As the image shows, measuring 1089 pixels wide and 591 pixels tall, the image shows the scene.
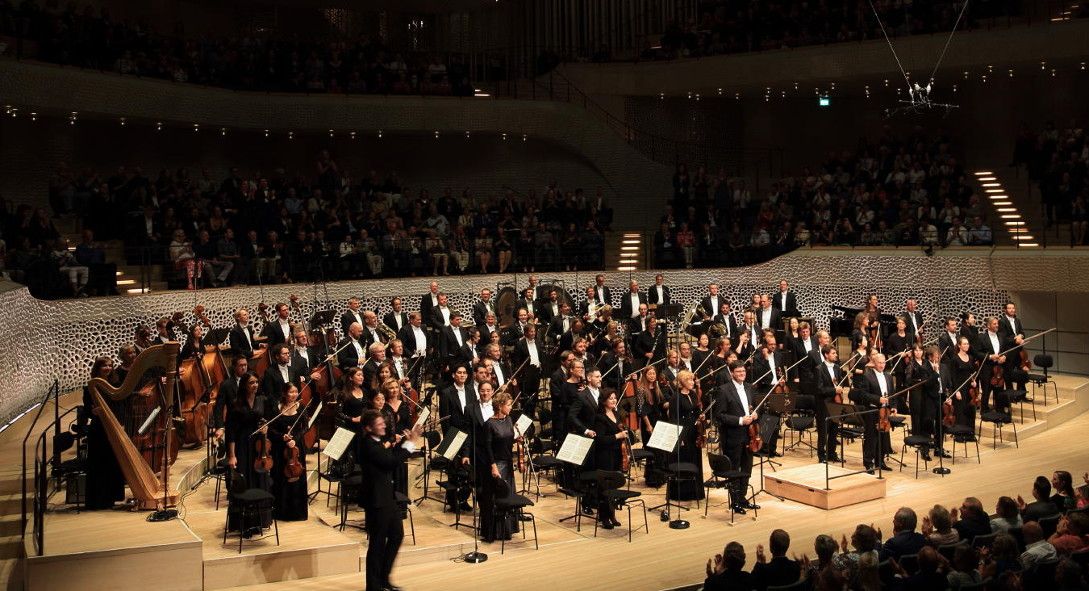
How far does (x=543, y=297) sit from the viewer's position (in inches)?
709

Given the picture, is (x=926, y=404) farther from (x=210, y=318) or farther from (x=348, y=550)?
(x=210, y=318)

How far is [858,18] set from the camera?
2386 cm

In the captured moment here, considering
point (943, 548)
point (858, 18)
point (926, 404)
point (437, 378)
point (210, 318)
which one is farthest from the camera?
point (858, 18)

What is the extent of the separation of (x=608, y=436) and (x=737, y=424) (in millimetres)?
1423

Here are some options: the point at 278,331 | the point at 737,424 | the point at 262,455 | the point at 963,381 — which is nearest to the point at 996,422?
the point at 963,381

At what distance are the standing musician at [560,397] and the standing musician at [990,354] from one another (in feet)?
18.9

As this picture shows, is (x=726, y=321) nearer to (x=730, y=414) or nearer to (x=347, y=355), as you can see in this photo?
(x=730, y=414)

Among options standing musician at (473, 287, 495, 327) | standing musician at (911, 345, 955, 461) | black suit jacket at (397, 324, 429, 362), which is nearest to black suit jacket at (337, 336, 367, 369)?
black suit jacket at (397, 324, 429, 362)

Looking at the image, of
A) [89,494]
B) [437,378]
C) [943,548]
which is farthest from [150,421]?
[943,548]

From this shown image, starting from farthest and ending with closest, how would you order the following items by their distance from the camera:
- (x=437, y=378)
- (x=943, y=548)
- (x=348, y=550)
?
(x=437, y=378) < (x=348, y=550) < (x=943, y=548)

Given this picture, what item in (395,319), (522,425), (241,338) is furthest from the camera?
(395,319)

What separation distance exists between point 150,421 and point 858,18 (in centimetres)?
1824

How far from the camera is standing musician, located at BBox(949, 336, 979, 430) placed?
46.8 ft

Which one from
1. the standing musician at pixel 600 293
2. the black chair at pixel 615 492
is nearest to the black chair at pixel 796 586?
the black chair at pixel 615 492
